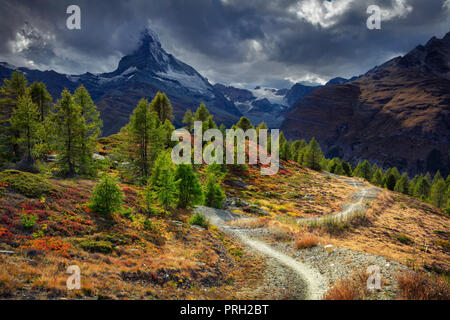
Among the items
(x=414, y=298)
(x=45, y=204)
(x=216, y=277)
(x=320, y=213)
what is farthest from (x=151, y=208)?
(x=320, y=213)

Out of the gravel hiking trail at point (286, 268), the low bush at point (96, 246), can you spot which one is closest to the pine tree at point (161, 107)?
the gravel hiking trail at point (286, 268)

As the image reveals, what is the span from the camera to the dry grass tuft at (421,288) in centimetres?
823

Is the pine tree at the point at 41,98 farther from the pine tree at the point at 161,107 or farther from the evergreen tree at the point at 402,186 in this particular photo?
the evergreen tree at the point at 402,186

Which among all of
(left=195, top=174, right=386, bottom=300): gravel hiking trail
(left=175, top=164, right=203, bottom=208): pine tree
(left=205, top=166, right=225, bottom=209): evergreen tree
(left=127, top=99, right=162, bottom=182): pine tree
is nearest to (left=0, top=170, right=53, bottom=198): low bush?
(left=175, top=164, right=203, bottom=208): pine tree

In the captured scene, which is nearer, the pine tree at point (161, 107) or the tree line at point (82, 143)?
the tree line at point (82, 143)

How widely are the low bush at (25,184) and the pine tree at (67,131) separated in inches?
458

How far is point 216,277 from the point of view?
1194 cm

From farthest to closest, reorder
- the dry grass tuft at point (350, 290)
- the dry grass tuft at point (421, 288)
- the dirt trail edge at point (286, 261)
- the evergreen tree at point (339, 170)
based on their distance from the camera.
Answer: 1. the evergreen tree at point (339, 170)
2. the dirt trail edge at point (286, 261)
3. the dry grass tuft at point (350, 290)
4. the dry grass tuft at point (421, 288)

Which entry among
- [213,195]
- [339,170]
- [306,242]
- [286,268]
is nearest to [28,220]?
[286,268]

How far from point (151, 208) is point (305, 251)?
44.6ft

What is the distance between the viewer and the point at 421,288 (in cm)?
873

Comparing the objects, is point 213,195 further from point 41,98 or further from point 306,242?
point 41,98

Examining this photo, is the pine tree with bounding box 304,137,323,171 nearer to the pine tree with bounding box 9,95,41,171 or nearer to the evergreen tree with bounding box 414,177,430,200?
the evergreen tree with bounding box 414,177,430,200
